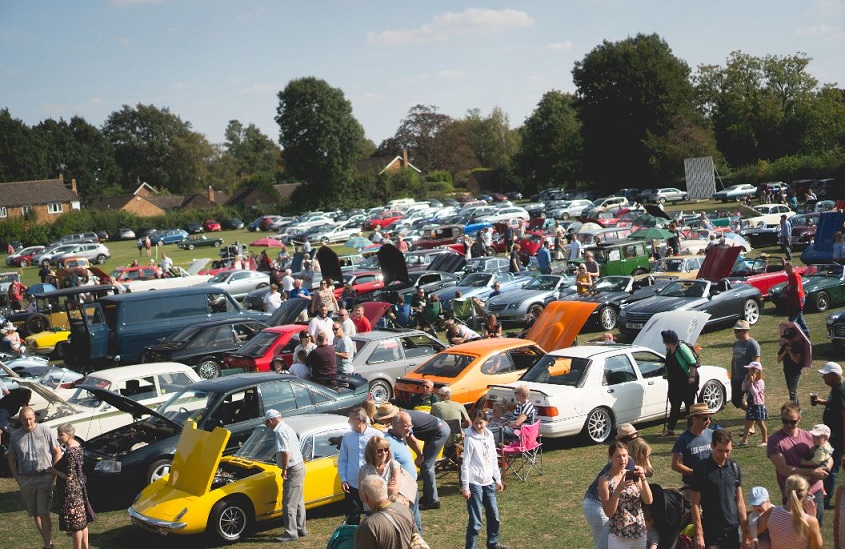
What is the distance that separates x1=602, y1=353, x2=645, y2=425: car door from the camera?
12.7 metres

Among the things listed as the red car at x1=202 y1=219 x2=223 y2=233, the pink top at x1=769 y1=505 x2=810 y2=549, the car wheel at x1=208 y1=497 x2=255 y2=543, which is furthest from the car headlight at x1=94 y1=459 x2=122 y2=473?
the red car at x1=202 y1=219 x2=223 y2=233

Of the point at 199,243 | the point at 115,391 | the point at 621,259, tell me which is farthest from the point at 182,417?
the point at 199,243

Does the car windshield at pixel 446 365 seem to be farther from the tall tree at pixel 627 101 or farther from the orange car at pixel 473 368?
the tall tree at pixel 627 101

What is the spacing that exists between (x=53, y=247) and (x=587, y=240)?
42154 millimetres

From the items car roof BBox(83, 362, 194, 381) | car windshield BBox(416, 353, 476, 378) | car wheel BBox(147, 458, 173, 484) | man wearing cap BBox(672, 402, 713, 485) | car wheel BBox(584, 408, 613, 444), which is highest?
man wearing cap BBox(672, 402, 713, 485)

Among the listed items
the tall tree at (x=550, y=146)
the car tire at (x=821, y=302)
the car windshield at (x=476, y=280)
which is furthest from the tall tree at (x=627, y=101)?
the car tire at (x=821, y=302)

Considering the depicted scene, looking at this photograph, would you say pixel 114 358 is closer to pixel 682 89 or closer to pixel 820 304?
pixel 820 304

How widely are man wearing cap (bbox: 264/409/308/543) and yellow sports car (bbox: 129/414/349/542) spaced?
19.1 inches

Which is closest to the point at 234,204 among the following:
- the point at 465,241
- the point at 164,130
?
the point at 164,130

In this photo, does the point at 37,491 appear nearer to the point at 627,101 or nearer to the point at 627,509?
the point at 627,509

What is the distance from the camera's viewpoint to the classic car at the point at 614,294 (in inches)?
867

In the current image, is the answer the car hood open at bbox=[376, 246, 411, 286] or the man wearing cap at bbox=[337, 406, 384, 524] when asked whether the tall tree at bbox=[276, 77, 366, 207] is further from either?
the man wearing cap at bbox=[337, 406, 384, 524]

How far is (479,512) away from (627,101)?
72.6 m

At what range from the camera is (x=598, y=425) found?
12586mm
